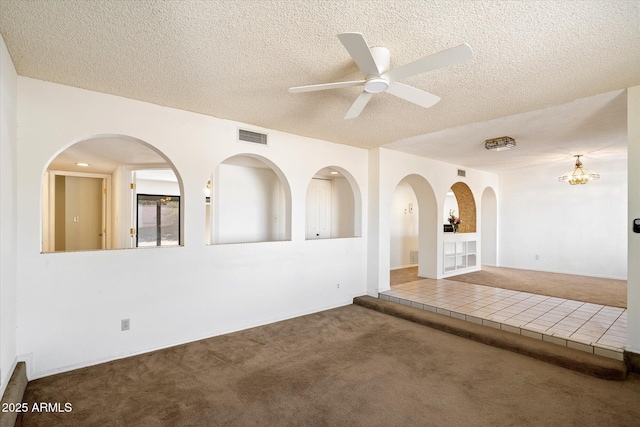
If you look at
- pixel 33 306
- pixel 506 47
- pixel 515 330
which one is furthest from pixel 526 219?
pixel 33 306

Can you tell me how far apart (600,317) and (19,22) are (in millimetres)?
6131

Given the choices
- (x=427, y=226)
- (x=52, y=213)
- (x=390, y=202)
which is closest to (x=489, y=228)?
(x=427, y=226)

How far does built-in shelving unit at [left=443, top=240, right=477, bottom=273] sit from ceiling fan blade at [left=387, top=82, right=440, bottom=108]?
14.8 feet

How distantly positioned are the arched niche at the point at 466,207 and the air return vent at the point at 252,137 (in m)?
4.87

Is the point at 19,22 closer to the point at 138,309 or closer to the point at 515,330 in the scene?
the point at 138,309

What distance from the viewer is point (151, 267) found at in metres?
3.20

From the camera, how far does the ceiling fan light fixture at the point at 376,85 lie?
2246 mm

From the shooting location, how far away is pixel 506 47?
2.17 m

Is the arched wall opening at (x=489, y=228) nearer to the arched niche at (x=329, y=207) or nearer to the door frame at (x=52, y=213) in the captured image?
the arched niche at (x=329, y=207)

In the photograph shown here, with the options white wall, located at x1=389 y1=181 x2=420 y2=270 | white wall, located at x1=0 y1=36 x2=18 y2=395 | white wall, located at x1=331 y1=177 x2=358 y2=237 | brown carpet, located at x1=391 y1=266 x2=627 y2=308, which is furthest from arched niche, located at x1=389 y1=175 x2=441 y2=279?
white wall, located at x1=0 y1=36 x2=18 y2=395

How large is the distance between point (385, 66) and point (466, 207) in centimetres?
592

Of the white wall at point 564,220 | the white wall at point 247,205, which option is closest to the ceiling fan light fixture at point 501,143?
the white wall at point 564,220

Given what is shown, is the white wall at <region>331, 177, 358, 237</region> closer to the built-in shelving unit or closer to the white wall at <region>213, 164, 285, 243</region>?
the white wall at <region>213, 164, 285, 243</region>

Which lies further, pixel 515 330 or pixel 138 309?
pixel 515 330
